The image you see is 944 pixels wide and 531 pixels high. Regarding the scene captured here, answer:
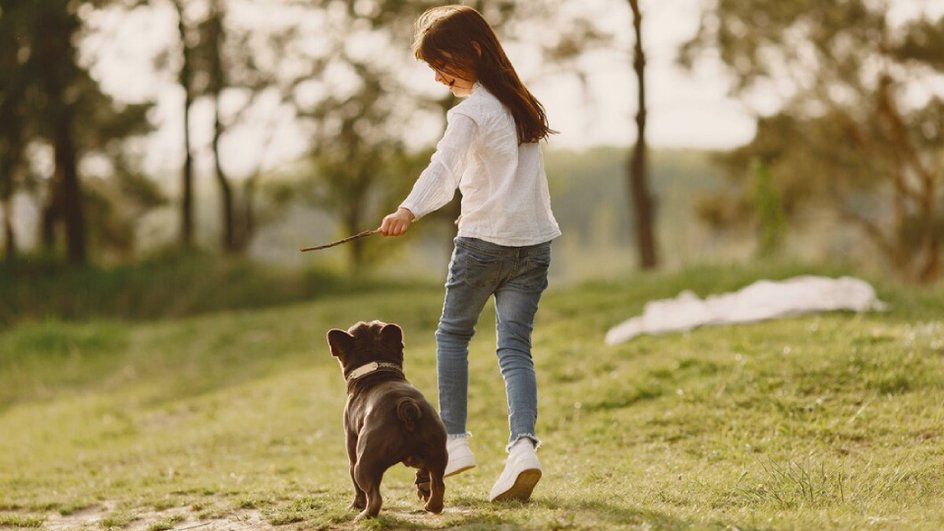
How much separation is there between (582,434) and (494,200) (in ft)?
8.98

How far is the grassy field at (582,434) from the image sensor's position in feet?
13.7

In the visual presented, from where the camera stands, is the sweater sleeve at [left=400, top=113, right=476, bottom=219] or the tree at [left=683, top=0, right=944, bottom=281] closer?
the sweater sleeve at [left=400, top=113, right=476, bottom=219]

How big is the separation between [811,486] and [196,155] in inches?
809

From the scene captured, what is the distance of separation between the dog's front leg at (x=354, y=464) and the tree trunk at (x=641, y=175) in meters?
14.8

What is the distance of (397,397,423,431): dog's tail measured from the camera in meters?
3.69

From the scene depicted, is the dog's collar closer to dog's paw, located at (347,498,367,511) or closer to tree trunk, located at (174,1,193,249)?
dog's paw, located at (347,498,367,511)

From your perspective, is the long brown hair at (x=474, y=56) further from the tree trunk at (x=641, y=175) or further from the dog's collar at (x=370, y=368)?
the tree trunk at (x=641, y=175)

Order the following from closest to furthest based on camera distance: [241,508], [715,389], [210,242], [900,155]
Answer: [241,508], [715,389], [210,242], [900,155]

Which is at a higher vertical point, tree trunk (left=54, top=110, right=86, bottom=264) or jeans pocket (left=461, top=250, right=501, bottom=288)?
tree trunk (left=54, top=110, right=86, bottom=264)

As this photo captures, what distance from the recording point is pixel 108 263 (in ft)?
66.8

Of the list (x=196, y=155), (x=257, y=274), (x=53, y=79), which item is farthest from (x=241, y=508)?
(x=196, y=155)

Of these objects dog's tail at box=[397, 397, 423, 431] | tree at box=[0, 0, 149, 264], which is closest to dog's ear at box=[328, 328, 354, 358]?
dog's tail at box=[397, 397, 423, 431]

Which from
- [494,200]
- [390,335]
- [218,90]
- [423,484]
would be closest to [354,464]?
[423,484]

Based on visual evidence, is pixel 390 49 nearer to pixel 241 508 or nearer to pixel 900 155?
pixel 900 155
